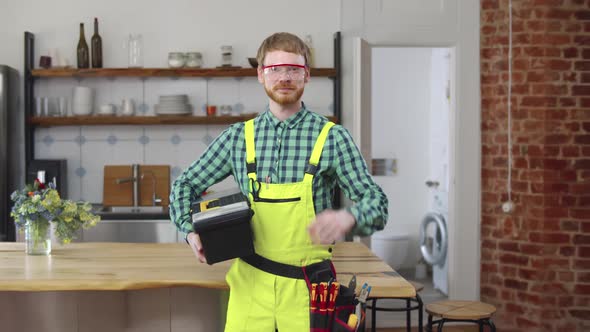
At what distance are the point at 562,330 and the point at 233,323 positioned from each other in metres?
3.63

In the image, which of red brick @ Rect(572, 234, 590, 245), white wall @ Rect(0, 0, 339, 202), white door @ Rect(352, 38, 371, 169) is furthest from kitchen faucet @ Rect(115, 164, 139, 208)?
red brick @ Rect(572, 234, 590, 245)

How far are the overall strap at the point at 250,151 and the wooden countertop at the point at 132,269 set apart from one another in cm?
63

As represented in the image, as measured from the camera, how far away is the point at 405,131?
7.46 metres

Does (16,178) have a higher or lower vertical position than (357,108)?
lower

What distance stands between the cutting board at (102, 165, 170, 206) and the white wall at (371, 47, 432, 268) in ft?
8.27

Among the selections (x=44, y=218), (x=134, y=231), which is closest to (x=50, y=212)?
(x=44, y=218)

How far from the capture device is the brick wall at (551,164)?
5113 mm

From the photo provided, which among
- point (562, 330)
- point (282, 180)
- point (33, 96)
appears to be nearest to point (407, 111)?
point (562, 330)

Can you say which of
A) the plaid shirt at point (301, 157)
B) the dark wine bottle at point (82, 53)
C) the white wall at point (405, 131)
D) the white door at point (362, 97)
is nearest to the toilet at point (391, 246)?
the white wall at point (405, 131)

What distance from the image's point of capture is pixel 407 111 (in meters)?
7.44

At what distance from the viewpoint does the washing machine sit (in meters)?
6.44

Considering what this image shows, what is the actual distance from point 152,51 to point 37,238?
104 inches

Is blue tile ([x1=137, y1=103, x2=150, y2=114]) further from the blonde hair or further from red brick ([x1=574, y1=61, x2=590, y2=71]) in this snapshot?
the blonde hair

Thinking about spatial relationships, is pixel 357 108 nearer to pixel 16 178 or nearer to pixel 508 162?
pixel 508 162
